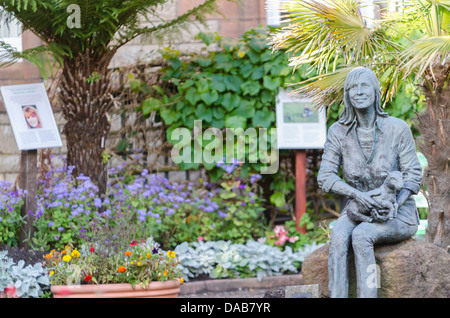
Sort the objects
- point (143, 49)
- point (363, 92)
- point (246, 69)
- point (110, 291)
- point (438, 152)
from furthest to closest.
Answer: point (143, 49) < point (246, 69) < point (438, 152) < point (110, 291) < point (363, 92)

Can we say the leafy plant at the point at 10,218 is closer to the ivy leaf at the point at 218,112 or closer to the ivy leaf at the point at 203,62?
the ivy leaf at the point at 218,112

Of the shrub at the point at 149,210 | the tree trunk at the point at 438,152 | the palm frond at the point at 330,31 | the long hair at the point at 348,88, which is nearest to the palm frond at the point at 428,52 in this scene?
the tree trunk at the point at 438,152

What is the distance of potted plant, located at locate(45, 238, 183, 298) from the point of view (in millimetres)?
4961

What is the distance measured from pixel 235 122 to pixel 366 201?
13.8ft

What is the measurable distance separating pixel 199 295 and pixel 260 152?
220cm

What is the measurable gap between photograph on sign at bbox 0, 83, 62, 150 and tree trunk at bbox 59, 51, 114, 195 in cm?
35

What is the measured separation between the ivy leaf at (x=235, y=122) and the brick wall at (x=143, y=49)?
100 centimetres

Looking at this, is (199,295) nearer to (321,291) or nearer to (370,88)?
(321,291)

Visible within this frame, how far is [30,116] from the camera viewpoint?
643 cm

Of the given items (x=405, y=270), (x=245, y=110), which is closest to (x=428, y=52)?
(x=405, y=270)

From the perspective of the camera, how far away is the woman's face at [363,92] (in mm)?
4074

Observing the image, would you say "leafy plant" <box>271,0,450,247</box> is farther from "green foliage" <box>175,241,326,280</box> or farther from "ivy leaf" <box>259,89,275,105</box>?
"ivy leaf" <box>259,89,275,105</box>

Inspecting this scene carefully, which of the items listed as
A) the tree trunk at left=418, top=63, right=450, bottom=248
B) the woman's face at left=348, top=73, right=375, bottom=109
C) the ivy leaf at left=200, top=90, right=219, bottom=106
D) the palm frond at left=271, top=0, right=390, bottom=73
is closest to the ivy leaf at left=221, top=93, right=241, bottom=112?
the ivy leaf at left=200, top=90, right=219, bottom=106

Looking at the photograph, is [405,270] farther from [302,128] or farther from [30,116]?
[302,128]
